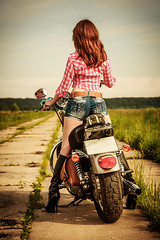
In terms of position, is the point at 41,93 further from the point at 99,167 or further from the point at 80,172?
the point at 99,167

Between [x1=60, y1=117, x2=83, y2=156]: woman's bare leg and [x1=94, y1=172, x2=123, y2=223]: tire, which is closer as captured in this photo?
[x1=94, y1=172, x2=123, y2=223]: tire

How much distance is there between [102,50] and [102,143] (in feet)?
3.08

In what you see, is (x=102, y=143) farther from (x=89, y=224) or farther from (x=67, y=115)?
(x=89, y=224)

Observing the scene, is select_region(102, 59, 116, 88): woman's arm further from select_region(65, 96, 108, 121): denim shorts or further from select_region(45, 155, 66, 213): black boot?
select_region(45, 155, 66, 213): black boot

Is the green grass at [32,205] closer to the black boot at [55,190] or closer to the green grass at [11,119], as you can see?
the black boot at [55,190]

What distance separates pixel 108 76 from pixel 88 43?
1.38 ft

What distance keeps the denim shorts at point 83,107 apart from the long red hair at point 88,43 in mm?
341

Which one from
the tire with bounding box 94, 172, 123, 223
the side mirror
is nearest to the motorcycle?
the tire with bounding box 94, 172, 123, 223

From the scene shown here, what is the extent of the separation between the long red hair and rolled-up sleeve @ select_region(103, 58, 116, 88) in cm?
10

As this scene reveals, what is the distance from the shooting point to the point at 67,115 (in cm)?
267

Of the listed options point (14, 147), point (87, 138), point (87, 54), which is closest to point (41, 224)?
point (87, 138)

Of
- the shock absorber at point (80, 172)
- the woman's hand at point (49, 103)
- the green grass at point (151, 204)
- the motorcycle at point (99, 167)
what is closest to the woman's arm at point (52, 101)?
the woman's hand at point (49, 103)

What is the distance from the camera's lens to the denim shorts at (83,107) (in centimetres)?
260

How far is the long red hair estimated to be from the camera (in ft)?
8.66
